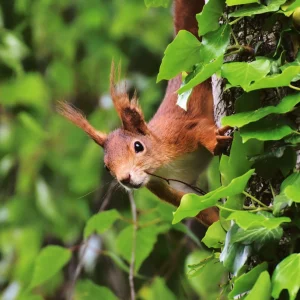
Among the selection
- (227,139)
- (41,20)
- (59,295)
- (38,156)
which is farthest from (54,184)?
(227,139)

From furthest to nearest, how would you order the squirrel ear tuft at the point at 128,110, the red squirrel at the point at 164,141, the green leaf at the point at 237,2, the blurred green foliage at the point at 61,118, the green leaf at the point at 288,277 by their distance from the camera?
the blurred green foliage at the point at 61,118
the red squirrel at the point at 164,141
the squirrel ear tuft at the point at 128,110
the green leaf at the point at 237,2
the green leaf at the point at 288,277

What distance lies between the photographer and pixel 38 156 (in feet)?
10.3

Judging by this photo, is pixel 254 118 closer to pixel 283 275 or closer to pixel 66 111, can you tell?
pixel 283 275

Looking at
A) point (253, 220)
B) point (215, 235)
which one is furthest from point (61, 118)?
point (253, 220)

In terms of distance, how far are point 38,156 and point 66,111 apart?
1.50 metres

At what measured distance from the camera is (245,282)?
95 cm

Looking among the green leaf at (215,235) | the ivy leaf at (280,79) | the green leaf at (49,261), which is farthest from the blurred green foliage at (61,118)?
the ivy leaf at (280,79)

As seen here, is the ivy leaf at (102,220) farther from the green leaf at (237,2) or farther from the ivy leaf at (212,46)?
the green leaf at (237,2)

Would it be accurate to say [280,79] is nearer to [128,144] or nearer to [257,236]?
[257,236]

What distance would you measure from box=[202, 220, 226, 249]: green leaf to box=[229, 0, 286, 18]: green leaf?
0.31 m

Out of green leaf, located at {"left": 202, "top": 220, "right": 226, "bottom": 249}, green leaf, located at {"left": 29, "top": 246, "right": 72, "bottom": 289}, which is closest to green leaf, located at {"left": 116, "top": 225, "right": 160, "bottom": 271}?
green leaf, located at {"left": 29, "top": 246, "right": 72, "bottom": 289}

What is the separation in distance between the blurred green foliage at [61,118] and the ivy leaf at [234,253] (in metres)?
1.56

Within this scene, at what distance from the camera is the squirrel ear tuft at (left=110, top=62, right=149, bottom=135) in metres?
1.59

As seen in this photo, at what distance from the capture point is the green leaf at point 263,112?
3.14ft
